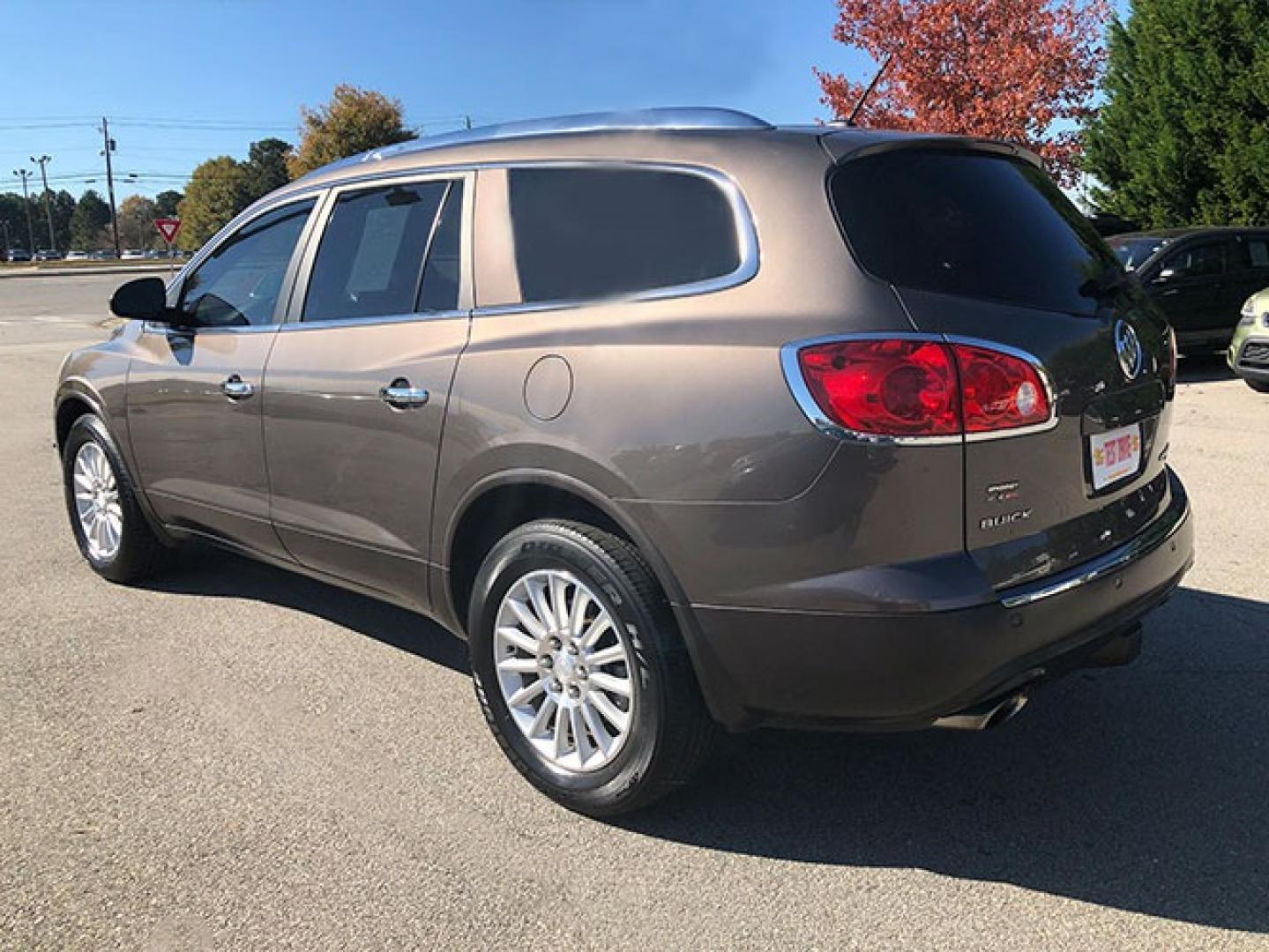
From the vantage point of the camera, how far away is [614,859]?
283cm

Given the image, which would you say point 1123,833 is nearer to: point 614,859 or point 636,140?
point 614,859

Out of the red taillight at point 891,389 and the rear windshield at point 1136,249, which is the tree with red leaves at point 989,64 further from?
the red taillight at point 891,389

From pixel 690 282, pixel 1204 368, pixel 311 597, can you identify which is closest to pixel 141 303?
pixel 311 597

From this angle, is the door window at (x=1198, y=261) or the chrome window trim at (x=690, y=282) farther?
the door window at (x=1198, y=261)

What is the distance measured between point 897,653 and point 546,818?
114cm

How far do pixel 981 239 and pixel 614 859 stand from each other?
184 cm

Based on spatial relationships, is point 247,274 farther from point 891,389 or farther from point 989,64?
point 989,64

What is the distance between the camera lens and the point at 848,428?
8.11 ft

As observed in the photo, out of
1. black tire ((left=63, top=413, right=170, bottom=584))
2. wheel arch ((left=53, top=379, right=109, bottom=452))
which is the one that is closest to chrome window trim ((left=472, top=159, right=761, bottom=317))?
black tire ((left=63, top=413, right=170, bottom=584))

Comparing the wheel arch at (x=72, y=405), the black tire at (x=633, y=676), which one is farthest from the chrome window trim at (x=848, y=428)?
the wheel arch at (x=72, y=405)

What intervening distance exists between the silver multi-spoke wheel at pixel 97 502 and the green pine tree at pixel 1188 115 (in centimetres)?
1546

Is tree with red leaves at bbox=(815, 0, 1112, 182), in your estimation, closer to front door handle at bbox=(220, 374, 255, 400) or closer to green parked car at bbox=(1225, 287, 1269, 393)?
green parked car at bbox=(1225, 287, 1269, 393)

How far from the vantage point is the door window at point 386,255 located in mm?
3445

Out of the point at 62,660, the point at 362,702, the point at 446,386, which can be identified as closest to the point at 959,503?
the point at 446,386
